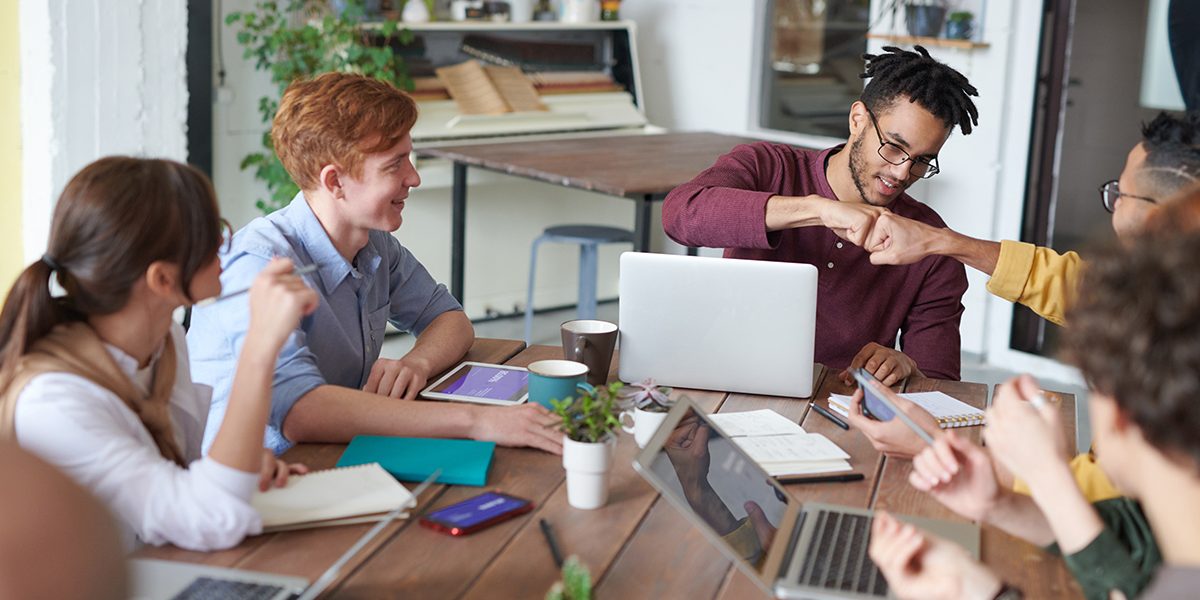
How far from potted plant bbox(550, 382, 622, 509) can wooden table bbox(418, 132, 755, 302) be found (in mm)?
2223

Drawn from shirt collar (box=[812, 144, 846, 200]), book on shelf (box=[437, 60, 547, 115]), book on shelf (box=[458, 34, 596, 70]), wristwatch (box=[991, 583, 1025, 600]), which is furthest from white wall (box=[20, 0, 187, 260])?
wristwatch (box=[991, 583, 1025, 600])

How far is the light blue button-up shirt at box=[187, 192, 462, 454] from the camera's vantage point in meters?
1.86

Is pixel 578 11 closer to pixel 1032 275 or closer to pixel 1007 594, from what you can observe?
pixel 1032 275

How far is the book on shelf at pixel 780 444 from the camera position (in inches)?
67.7

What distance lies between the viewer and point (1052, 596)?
1.37m

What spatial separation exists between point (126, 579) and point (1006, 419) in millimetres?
893

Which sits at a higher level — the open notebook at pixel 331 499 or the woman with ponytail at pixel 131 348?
the woman with ponytail at pixel 131 348

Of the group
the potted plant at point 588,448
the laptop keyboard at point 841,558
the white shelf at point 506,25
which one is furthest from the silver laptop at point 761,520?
the white shelf at point 506,25

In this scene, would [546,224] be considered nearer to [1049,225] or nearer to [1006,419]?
[1049,225]

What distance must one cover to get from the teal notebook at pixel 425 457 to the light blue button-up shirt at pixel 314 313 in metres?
0.17

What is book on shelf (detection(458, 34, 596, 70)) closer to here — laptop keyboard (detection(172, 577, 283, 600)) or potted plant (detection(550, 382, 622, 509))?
potted plant (detection(550, 382, 622, 509))

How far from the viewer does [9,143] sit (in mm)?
3949

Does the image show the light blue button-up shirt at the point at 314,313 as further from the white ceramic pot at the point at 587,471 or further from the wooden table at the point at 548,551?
the white ceramic pot at the point at 587,471

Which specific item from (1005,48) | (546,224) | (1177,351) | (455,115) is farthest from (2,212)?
(1177,351)
